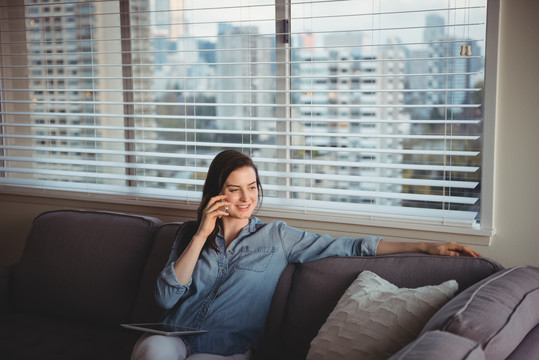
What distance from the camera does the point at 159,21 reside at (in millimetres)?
2943

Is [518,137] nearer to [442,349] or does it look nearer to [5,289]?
[442,349]

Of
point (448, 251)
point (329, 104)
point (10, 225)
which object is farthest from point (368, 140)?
point (10, 225)

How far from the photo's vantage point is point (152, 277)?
2596mm

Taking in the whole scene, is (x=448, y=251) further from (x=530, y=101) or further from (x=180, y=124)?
(x=180, y=124)

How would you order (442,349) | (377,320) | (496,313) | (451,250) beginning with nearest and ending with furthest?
(442,349), (496,313), (377,320), (451,250)

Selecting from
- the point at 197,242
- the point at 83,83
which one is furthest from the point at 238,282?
the point at 83,83

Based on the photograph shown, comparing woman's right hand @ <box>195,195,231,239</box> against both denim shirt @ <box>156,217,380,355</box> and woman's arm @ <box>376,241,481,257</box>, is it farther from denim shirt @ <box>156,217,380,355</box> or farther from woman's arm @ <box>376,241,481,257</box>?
woman's arm @ <box>376,241,481,257</box>

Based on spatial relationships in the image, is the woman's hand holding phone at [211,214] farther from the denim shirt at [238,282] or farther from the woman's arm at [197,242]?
the denim shirt at [238,282]

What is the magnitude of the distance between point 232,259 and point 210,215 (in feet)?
0.66

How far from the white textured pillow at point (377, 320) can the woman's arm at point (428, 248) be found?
0.72ft

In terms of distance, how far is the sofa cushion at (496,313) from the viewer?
1.48m

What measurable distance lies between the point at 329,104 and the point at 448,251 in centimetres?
84

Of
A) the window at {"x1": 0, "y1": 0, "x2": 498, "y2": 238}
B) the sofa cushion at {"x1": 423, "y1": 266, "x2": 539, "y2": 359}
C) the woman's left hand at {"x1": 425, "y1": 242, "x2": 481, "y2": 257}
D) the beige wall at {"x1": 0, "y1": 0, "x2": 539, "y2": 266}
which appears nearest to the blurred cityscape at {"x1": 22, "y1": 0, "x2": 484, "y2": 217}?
the window at {"x1": 0, "y1": 0, "x2": 498, "y2": 238}

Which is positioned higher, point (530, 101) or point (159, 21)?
point (159, 21)
